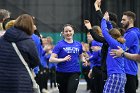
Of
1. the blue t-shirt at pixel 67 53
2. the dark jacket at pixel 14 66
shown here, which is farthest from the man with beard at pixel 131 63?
the dark jacket at pixel 14 66

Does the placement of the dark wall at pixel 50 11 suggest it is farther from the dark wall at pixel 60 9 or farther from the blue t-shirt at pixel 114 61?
the blue t-shirt at pixel 114 61

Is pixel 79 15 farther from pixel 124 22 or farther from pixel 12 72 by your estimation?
pixel 12 72

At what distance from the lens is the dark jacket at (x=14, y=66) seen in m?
6.69

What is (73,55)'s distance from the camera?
10.3 meters

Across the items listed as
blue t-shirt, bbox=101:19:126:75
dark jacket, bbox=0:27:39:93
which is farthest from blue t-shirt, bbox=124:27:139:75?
A: dark jacket, bbox=0:27:39:93

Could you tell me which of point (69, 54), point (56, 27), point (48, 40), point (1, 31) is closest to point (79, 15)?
point (56, 27)

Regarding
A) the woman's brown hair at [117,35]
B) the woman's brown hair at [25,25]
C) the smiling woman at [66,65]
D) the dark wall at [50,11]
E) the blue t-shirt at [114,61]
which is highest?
the woman's brown hair at [25,25]

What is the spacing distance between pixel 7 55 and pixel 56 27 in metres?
16.9

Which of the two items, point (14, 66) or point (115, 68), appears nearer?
point (14, 66)

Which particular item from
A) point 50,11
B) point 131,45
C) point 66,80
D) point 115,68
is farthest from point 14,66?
point 50,11

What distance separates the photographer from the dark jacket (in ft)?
22.0

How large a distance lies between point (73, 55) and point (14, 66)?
145 inches

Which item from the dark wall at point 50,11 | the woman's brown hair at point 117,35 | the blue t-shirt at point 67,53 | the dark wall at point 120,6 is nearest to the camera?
the woman's brown hair at point 117,35

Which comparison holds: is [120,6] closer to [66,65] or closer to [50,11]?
[50,11]
